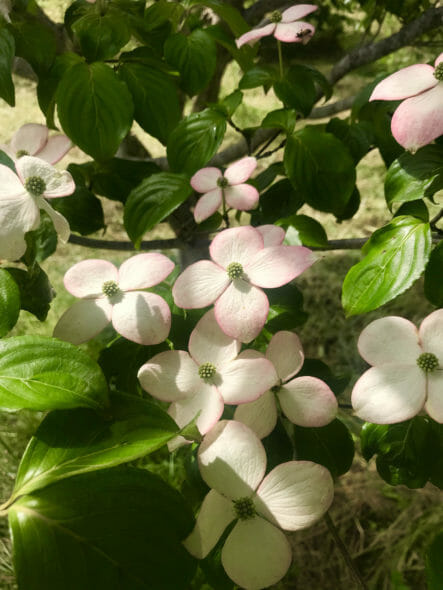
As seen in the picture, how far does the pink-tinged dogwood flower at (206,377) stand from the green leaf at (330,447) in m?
0.13

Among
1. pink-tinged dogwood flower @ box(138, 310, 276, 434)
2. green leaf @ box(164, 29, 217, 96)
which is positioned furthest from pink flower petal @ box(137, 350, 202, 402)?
green leaf @ box(164, 29, 217, 96)

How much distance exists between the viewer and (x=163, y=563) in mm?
358

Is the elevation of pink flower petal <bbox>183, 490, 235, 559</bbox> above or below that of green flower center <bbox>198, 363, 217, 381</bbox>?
below

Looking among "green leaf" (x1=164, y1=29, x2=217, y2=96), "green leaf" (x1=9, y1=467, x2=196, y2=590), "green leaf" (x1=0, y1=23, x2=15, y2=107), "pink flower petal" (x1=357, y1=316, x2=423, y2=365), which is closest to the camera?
"green leaf" (x1=9, y1=467, x2=196, y2=590)

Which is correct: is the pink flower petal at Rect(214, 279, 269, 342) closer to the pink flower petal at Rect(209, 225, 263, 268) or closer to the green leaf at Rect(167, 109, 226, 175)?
the pink flower petal at Rect(209, 225, 263, 268)

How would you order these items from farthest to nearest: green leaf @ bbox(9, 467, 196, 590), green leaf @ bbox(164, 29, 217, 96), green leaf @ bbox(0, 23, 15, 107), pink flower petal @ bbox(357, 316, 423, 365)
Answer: green leaf @ bbox(164, 29, 217, 96)
green leaf @ bbox(0, 23, 15, 107)
pink flower petal @ bbox(357, 316, 423, 365)
green leaf @ bbox(9, 467, 196, 590)

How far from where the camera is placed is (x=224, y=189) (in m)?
0.63

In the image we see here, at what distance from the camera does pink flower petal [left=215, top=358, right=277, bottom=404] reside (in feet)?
1.44

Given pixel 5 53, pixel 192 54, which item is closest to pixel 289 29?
pixel 192 54

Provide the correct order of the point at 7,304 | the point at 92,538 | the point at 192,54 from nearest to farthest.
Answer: the point at 92,538
the point at 7,304
the point at 192,54

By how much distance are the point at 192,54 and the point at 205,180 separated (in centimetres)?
19

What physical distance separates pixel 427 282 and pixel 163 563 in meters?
0.32

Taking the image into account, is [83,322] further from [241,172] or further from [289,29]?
[289,29]

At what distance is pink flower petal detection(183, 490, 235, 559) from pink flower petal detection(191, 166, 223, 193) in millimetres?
344
